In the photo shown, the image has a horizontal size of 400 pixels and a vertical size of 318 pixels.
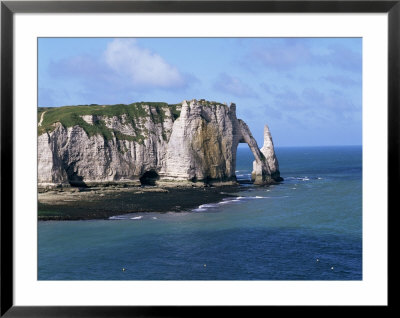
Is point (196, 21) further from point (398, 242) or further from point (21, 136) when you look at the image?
point (398, 242)

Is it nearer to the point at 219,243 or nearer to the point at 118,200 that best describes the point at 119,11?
the point at 219,243

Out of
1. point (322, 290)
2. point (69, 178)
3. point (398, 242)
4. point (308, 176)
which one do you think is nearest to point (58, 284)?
point (322, 290)

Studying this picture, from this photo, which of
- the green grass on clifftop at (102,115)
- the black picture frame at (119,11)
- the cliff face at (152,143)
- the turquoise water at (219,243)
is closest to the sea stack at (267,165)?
the cliff face at (152,143)

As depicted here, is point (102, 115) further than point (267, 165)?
No

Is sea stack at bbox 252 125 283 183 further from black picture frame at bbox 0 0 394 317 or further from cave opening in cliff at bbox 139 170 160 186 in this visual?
black picture frame at bbox 0 0 394 317

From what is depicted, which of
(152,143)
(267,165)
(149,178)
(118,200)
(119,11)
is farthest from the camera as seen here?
(267,165)

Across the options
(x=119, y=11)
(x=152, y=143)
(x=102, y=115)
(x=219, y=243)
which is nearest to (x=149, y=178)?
(x=152, y=143)

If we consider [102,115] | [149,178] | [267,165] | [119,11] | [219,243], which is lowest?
[219,243]
